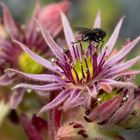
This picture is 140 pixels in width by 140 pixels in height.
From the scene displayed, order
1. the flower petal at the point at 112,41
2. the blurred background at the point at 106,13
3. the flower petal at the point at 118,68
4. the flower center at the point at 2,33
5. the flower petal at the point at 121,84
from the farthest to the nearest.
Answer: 1. the blurred background at the point at 106,13
2. the flower center at the point at 2,33
3. the flower petal at the point at 112,41
4. the flower petal at the point at 118,68
5. the flower petal at the point at 121,84

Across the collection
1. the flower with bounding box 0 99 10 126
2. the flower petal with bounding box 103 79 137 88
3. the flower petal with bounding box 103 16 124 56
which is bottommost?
the flower petal with bounding box 103 79 137 88

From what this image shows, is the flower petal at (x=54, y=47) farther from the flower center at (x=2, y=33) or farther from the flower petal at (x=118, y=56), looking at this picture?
the flower center at (x=2, y=33)

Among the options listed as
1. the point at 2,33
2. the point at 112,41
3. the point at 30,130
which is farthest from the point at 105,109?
the point at 2,33

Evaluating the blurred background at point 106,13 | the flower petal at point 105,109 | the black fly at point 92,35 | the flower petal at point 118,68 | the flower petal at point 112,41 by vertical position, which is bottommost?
the flower petal at point 105,109

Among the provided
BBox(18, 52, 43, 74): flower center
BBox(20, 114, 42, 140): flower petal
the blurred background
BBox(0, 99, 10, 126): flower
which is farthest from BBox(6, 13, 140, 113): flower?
the blurred background

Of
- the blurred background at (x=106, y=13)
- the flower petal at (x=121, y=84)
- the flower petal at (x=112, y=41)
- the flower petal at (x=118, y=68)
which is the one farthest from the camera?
the blurred background at (x=106, y=13)

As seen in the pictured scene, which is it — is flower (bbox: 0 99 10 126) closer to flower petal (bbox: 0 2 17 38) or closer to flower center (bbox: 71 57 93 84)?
flower petal (bbox: 0 2 17 38)

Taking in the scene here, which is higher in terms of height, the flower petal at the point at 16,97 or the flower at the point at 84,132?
the flower petal at the point at 16,97

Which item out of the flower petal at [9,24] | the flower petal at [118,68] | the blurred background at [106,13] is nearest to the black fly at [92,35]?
the flower petal at [118,68]
